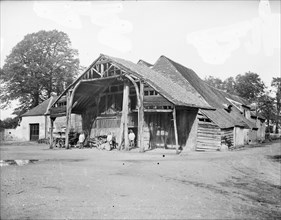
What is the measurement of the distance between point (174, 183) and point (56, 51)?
3980cm

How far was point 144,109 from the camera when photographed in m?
19.9

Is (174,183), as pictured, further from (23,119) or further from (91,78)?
(23,119)

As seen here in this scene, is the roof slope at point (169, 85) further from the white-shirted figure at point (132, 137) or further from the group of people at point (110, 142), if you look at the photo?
the group of people at point (110, 142)

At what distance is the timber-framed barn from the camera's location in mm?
19531

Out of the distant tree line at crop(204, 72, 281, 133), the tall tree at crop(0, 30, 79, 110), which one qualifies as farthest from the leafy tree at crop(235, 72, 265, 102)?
the tall tree at crop(0, 30, 79, 110)

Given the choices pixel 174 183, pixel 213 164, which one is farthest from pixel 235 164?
pixel 174 183

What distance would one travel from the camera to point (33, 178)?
8758mm

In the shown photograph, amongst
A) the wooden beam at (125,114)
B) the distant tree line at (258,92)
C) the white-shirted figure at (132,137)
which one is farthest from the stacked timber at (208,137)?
the distant tree line at (258,92)

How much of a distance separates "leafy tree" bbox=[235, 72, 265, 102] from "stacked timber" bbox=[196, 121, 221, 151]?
2401 inches

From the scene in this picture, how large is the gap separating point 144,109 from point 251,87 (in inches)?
2577

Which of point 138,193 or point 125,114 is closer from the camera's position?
point 138,193

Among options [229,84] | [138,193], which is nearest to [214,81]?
[229,84]

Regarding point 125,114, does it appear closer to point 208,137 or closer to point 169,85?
point 169,85

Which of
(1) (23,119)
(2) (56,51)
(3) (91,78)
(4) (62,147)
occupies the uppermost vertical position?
(2) (56,51)
